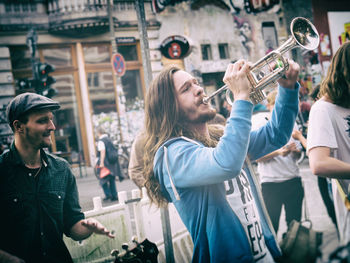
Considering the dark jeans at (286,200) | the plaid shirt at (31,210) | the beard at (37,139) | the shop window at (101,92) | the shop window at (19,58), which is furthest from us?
the shop window at (101,92)

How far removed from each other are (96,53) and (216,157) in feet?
31.9

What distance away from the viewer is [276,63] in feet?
6.04

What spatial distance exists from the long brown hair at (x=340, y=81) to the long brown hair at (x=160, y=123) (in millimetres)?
855

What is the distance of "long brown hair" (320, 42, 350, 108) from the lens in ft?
6.85

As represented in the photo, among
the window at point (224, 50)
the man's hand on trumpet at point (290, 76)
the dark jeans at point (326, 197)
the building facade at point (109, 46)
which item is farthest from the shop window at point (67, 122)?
the dark jeans at point (326, 197)

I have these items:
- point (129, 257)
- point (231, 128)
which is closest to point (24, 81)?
point (129, 257)

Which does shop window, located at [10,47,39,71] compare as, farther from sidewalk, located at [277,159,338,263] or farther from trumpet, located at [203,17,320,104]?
sidewalk, located at [277,159,338,263]

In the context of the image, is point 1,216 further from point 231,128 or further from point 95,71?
point 95,71

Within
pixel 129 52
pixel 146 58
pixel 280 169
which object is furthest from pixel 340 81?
pixel 129 52

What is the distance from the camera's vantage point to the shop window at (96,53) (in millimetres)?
10259

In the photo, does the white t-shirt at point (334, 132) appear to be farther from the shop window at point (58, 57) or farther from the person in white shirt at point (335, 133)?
the shop window at point (58, 57)

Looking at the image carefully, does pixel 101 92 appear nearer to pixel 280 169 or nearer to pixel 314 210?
pixel 314 210

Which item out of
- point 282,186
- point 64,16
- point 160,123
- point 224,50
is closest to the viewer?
point 160,123

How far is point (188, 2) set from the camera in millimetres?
7543
